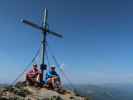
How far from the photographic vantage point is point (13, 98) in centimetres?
1453

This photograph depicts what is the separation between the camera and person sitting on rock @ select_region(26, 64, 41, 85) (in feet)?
64.8

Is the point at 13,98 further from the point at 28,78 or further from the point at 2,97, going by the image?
the point at 28,78

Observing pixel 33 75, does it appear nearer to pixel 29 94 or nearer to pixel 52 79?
pixel 52 79

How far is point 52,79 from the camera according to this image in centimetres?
1959

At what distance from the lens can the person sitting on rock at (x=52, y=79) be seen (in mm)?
19672

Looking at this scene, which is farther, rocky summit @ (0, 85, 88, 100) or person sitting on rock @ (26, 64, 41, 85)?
person sitting on rock @ (26, 64, 41, 85)

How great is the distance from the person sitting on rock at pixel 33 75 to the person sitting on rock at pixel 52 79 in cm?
92

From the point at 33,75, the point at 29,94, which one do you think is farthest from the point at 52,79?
the point at 29,94

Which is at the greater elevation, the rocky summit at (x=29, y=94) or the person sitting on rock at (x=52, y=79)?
the person sitting on rock at (x=52, y=79)

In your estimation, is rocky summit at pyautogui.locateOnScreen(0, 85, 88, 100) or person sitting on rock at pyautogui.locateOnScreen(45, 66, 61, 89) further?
person sitting on rock at pyautogui.locateOnScreen(45, 66, 61, 89)

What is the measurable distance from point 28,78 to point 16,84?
1135 millimetres

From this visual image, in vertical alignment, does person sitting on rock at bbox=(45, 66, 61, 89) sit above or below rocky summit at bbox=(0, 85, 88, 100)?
above

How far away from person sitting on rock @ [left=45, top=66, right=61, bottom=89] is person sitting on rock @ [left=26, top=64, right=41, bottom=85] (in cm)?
92

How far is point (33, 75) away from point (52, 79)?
173 centimetres
